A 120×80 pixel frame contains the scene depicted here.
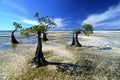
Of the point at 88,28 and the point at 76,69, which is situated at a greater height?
the point at 88,28

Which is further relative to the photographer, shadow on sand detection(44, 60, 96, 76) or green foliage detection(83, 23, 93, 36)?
green foliage detection(83, 23, 93, 36)

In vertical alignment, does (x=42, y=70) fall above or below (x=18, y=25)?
below

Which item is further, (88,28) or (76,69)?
(88,28)

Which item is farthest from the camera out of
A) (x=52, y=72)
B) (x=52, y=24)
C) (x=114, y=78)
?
(x=52, y=24)

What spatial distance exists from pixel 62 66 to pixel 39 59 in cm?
298

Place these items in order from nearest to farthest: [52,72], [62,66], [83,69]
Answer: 1. [52,72]
2. [83,69]
3. [62,66]

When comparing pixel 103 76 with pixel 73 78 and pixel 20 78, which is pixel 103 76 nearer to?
pixel 73 78

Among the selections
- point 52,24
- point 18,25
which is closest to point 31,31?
point 52,24

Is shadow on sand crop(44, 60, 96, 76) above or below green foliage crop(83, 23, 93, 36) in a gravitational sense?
below

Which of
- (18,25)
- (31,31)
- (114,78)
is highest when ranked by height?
(18,25)

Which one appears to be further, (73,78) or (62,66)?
(62,66)

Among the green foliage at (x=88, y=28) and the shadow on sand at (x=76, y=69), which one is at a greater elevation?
the green foliage at (x=88, y=28)

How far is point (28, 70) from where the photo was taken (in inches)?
463

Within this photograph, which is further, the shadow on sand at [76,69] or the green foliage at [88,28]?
the green foliage at [88,28]
